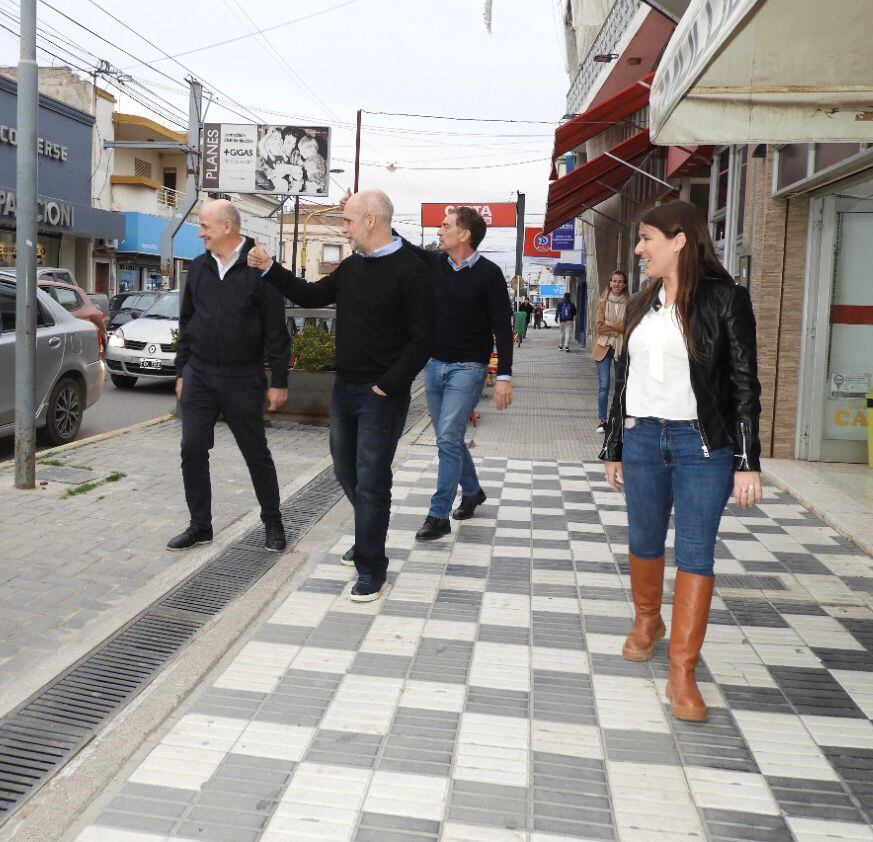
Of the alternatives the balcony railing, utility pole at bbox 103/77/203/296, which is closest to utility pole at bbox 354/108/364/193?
utility pole at bbox 103/77/203/296

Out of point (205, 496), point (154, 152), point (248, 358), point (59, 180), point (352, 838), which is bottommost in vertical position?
point (352, 838)

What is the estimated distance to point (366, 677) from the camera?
11.8 feet

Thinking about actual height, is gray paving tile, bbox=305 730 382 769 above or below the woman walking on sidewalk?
below

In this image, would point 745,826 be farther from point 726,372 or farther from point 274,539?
point 274,539

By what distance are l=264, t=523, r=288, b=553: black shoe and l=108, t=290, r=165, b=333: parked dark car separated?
563 inches

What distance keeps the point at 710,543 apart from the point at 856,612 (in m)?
1.59

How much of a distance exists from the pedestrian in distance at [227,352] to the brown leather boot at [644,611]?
225cm

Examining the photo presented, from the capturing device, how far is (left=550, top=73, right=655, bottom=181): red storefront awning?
1121 centimetres

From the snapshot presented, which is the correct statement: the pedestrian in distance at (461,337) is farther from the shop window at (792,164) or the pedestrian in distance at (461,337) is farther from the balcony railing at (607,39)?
the balcony railing at (607,39)

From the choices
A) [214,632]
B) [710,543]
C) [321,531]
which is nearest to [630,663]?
[710,543]

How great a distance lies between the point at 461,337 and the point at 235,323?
1.33 m

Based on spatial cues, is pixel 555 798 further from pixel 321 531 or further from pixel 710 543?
pixel 321 531

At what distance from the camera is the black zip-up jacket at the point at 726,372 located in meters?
3.28

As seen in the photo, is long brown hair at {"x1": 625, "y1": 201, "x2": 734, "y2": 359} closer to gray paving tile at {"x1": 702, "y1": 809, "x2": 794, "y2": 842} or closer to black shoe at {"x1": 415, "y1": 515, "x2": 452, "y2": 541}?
gray paving tile at {"x1": 702, "y1": 809, "x2": 794, "y2": 842}
